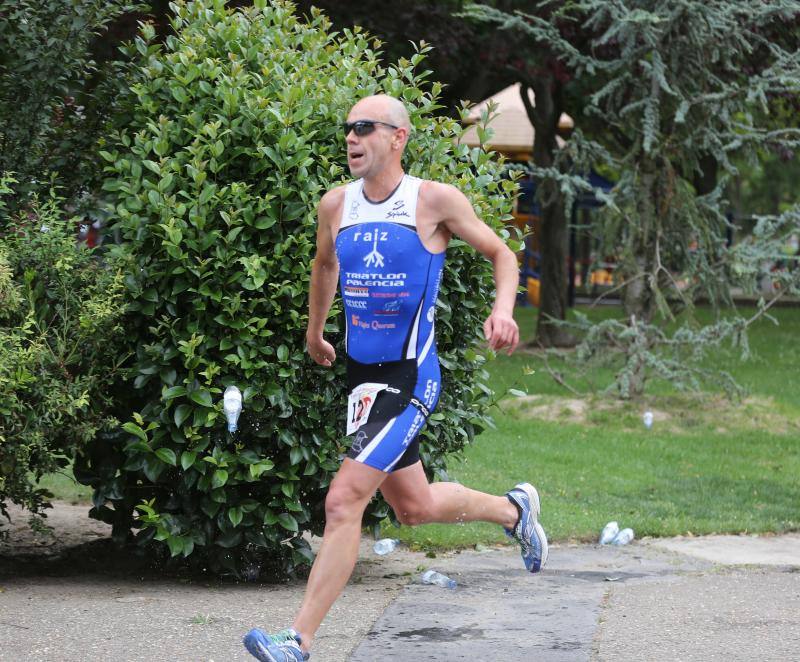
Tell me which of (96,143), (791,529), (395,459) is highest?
(96,143)

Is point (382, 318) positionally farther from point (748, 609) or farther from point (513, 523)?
point (748, 609)

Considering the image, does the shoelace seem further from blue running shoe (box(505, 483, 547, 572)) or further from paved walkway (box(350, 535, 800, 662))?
blue running shoe (box(505, 483, 547, 572))

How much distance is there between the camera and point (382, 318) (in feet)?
16.3

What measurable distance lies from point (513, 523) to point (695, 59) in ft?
27.0

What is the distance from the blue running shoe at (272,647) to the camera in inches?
177

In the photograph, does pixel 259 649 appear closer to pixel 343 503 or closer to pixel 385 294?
pixel 343 503

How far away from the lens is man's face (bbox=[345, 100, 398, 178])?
4.97 m

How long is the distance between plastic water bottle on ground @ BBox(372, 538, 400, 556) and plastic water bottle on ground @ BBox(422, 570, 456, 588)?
784mm

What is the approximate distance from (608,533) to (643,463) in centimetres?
280

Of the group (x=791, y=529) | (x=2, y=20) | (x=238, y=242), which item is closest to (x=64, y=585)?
(x=238, y=242)

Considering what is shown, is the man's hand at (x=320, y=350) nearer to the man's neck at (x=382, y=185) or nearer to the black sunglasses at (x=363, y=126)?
the man's neck at (x=382, y=185)

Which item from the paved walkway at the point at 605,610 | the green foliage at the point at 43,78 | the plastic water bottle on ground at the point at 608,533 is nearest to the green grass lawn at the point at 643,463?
the plastic water bottle on ground at the point at 608,533

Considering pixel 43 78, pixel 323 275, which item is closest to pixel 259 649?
pixel 323 275

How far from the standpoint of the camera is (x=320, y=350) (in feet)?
18.0
